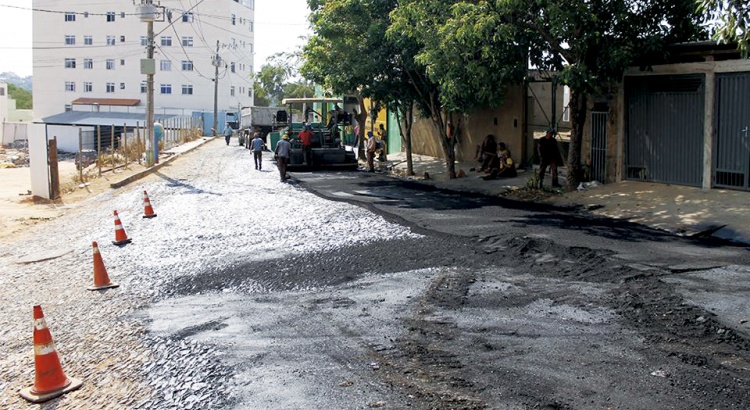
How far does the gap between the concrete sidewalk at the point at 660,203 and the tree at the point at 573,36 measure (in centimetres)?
110

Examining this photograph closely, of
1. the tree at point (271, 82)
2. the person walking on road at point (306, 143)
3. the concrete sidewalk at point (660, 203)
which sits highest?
the tree at point (271, 82)

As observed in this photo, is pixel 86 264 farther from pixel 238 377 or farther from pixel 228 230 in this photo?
pixel 238 377

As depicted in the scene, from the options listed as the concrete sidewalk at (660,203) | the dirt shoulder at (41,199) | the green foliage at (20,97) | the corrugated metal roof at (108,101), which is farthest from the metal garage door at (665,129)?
the green foliage at (20,97)

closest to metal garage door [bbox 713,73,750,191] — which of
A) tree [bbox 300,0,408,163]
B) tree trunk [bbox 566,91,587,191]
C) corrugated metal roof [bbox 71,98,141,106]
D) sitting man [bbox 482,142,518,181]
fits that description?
tree trunk [bbox 566,91,587,191]

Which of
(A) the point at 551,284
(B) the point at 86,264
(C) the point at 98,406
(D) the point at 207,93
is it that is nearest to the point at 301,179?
(B) the point at 86,264

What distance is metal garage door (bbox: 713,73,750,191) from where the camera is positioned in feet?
51.5

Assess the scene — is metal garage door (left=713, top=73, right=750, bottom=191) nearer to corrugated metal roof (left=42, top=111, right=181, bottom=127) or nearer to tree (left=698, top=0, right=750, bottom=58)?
tree (left=698, top=0, right=750, bottom=58)

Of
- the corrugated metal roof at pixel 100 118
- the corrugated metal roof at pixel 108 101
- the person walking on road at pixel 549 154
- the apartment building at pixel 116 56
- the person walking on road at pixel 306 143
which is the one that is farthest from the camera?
the apartment building at pixel 116 56

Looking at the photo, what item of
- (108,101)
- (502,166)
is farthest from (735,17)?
(108,101)

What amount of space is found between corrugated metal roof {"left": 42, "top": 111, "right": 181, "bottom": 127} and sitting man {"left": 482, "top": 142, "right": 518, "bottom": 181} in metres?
49.1

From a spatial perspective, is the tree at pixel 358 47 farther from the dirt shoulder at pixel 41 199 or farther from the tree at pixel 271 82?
the tree at pixel 271 82

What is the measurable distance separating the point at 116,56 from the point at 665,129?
7527 centimetres

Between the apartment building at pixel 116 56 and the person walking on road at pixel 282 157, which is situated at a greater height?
the apartment building at pixel 116 56

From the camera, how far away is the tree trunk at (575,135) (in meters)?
18.1
